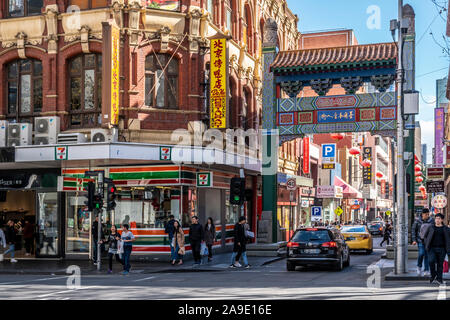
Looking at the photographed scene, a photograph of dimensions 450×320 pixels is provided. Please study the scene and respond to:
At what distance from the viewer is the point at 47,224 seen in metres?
28.6

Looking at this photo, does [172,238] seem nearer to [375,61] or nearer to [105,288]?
[105,288]

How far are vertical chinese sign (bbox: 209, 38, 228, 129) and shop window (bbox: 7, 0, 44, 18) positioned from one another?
300 inches

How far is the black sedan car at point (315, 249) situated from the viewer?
21406mm

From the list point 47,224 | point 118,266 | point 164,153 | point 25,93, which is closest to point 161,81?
point 164,153

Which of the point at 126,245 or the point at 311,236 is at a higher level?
the point at 311,236

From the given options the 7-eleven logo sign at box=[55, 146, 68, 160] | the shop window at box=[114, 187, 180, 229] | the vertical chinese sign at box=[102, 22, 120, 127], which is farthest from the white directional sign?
the 7-eleven logo sign at box=[55, 146, 68, 160]

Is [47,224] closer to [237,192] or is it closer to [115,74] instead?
[115,74]

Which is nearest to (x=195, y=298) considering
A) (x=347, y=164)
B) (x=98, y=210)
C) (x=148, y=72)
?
(x=98, y=210)

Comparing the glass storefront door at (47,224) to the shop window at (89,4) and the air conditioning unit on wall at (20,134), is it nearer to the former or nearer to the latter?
the air conditioning unit on wall at (20,134)

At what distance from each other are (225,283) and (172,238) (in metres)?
7.39

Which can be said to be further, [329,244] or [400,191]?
[329,244]

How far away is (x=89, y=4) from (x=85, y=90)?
11.5 feet

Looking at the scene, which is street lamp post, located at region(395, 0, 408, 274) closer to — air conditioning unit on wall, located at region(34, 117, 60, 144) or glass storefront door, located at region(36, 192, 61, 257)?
air conditioning unit on wall, located at region(34, 117, 60, 144)

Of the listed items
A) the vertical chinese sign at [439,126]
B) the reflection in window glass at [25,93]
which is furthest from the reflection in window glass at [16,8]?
the vertical chinese sign at [439,126]
